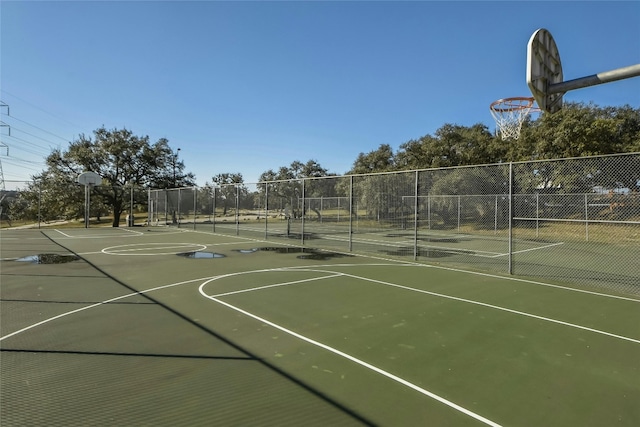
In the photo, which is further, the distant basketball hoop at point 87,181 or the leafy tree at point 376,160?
the leafy tree at point 376,160

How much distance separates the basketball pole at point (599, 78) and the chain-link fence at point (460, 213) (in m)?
3.49

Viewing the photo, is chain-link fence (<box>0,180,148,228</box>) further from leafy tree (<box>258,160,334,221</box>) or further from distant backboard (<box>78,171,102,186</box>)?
leafy tree (<box>258,160,334,221</box>)

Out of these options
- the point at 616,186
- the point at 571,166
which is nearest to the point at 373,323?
the point at 616,186

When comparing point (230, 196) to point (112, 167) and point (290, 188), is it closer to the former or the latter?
point (290, 188)

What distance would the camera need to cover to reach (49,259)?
9781 mm

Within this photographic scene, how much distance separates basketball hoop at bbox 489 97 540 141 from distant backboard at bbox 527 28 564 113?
57.4 ft

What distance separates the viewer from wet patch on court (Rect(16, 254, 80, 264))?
9422mm

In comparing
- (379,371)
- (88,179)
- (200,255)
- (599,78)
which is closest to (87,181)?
(88,179)

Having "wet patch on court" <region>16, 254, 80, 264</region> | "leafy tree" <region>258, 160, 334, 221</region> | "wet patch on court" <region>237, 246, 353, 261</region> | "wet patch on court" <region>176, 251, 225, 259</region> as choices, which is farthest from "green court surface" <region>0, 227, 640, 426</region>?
"leafy tree" <region>258, 160, 334, 221</region>

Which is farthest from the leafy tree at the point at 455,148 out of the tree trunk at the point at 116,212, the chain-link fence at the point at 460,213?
the tree trunk at the point at 116,212

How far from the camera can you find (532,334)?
4.38 metres

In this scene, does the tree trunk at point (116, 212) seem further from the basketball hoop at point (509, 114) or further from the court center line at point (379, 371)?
the basketball hoop at point (509, 114)

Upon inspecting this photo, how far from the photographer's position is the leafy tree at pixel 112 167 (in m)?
26.4

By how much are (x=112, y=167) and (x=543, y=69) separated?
105ft
